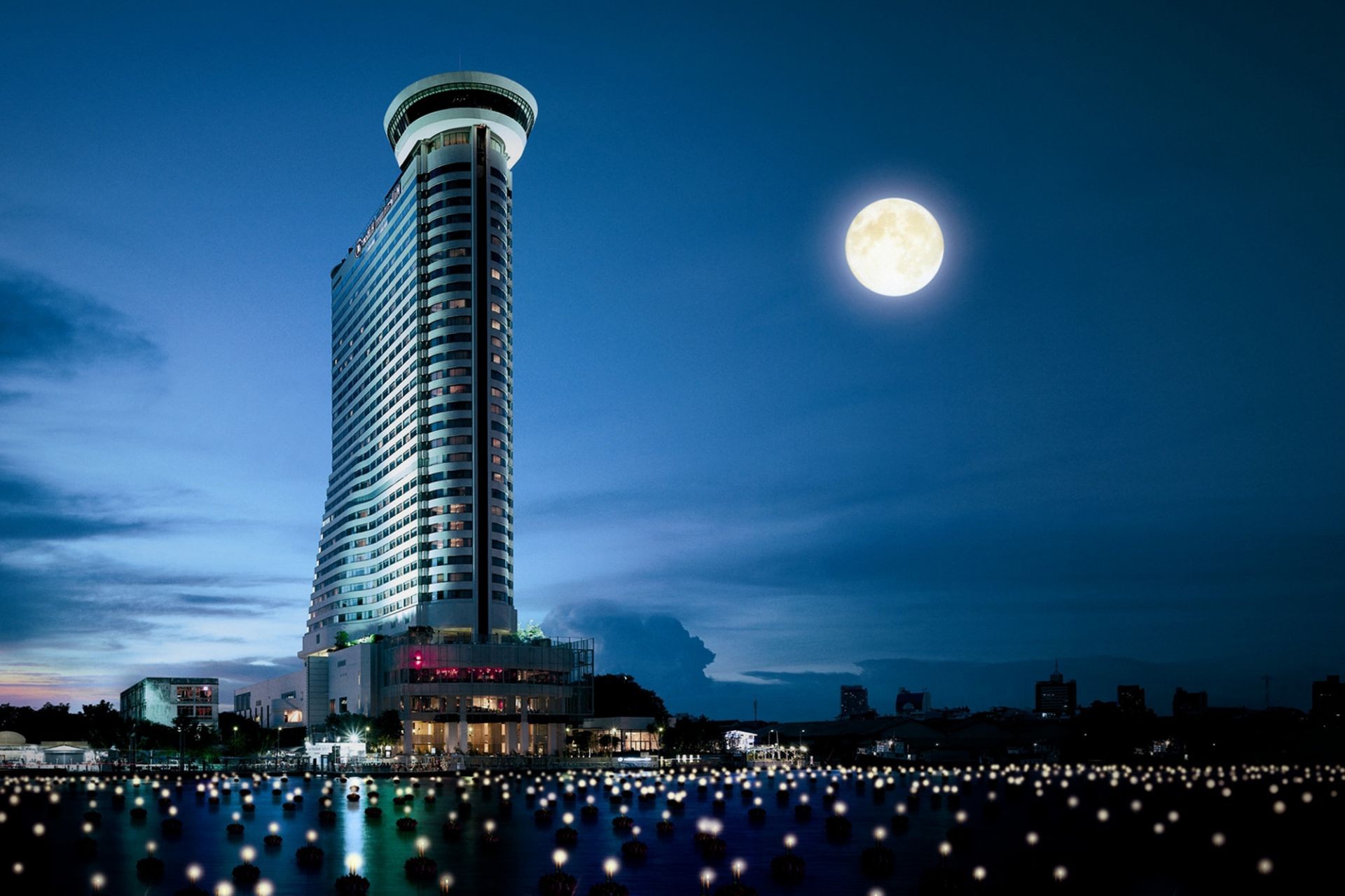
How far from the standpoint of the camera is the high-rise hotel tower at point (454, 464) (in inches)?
6722

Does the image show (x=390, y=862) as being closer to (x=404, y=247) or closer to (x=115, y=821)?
(x=115, y=821)

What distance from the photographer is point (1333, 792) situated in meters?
82.5

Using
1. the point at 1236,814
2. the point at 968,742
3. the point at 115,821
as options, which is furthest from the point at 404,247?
the point at 1236,814

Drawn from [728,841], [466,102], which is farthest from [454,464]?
[728,841]

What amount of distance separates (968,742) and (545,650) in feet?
212

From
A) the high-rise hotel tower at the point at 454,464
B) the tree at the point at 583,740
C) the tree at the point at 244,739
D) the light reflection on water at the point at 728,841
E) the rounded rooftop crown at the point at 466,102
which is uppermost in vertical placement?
the rounded rooftop crown at the point at 466,102

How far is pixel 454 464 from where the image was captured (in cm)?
18088

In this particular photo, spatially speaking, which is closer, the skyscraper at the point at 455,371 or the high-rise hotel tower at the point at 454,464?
the high-rise hotel tower at the point at 454,464

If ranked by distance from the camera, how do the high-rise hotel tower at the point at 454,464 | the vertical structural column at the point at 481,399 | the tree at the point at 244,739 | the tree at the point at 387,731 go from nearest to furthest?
the tree at the point at 244,739 → the tree at the point at 387,731 → the high-rise hotel tower at the point at 454,464 → the vertical structural column at the point at 481,399

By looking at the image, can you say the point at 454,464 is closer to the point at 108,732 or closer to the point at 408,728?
the point at 408,728

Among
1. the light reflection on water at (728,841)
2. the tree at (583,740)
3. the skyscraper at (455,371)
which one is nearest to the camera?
the light reflection on water at (728,841)

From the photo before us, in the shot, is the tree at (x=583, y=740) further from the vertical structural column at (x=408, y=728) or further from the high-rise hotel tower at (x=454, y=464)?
the vertical structural column at (x=408, y=728)

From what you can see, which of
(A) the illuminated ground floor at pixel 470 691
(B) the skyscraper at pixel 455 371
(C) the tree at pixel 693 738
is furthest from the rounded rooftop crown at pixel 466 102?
(C) the tree at pixel 693 738

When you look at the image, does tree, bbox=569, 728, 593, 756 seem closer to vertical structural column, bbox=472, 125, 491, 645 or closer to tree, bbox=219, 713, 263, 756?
vertical structural column, bbox=472, 125, 491, 645
